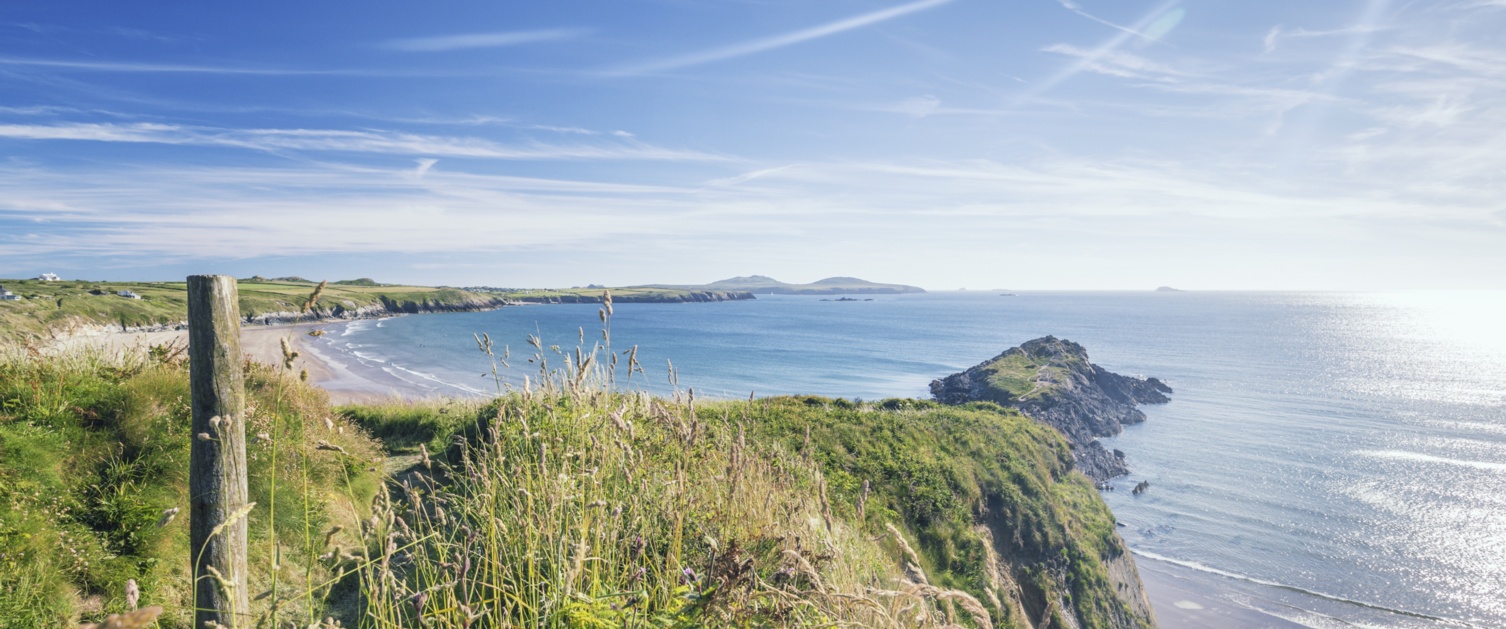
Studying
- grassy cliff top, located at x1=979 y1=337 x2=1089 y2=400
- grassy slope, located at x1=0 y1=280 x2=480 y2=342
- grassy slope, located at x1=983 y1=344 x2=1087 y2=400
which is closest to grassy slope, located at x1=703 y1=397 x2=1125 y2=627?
grassy slope, located at x1=983 y1=344 x2=1087 y2=400

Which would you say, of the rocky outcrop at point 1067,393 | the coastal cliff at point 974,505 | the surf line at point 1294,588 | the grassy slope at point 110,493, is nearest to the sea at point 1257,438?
the surf line at point 1294,588

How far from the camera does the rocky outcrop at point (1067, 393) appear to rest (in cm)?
3756

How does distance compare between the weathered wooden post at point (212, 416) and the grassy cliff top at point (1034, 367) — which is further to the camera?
the grassy cliff top at point (1034, 367)

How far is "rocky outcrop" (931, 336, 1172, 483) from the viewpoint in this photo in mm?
37562

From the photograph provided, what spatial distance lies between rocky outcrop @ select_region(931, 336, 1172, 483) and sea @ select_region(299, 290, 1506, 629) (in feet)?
4.64

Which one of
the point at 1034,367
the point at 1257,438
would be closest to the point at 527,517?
the point at 1257,438

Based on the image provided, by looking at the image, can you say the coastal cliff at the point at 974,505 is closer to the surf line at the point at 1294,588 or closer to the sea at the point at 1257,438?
the sea at the point at 1257,438

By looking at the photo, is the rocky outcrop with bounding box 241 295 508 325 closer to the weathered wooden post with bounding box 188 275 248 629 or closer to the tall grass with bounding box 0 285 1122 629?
the tall grass with bounding box 0 285 1122 629

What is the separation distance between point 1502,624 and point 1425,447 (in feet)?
98.2

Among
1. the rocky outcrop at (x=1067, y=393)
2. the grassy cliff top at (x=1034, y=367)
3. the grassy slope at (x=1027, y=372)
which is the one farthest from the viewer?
the grassy cliff top at (x=1034, y=367)

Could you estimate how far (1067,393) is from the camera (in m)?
46.1

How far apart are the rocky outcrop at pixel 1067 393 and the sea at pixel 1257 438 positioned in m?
1.41

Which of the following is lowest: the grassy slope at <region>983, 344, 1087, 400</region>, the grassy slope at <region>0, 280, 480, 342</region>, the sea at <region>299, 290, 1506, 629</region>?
the sea at <region>299, 290, 1506, 629</region>

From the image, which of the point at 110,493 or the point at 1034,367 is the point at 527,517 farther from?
the point at 1034,367
